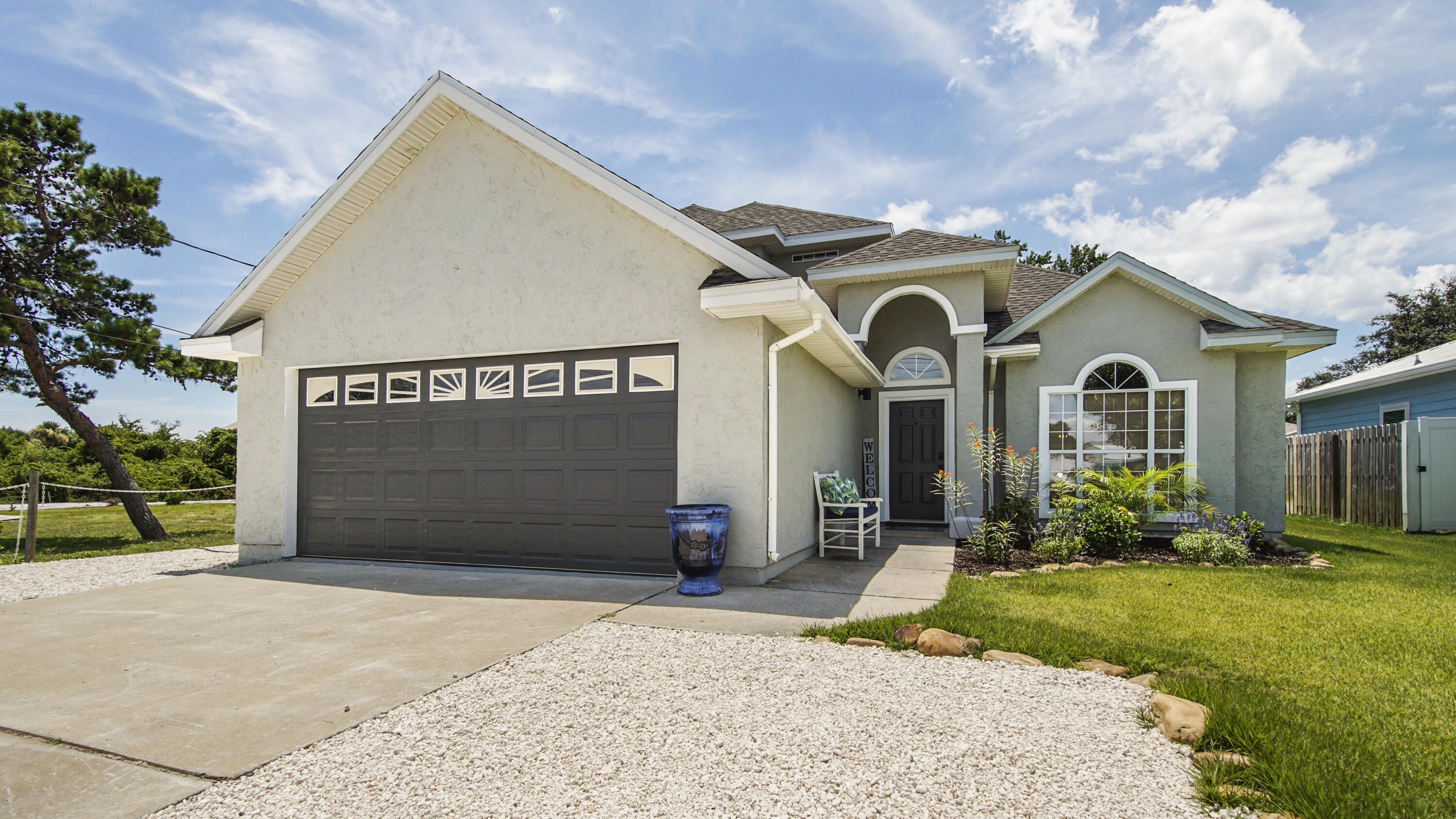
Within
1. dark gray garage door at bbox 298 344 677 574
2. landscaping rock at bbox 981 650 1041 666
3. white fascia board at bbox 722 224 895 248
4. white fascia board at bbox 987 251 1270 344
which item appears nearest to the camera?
landscaping rock at bbox 981 650 1041 666

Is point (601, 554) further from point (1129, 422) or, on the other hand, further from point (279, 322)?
point (1129, 422)

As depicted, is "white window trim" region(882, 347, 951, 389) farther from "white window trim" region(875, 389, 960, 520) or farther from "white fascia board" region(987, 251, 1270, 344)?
"white fascia board" region(987, 251, 1270, 344)

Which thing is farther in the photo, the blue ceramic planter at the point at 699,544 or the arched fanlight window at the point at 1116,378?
the arched fanlight window at the point at 1116,378

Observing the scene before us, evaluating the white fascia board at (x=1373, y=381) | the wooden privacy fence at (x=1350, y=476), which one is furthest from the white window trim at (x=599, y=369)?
the white fascia board at (x=1373, y=381)

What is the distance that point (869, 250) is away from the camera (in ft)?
35.3

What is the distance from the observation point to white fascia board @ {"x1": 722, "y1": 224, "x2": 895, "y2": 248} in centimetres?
1333

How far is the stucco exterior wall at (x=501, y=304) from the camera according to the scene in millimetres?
6773

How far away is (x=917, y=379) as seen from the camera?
1163 cm

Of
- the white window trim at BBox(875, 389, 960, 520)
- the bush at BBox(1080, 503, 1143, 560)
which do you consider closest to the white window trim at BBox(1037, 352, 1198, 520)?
the bush at BBox(1080, 503, 1143, 560)

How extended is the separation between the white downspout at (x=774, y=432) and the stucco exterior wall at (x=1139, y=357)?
207 inches

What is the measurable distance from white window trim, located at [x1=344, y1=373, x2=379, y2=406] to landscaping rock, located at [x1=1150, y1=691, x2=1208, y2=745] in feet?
27.8

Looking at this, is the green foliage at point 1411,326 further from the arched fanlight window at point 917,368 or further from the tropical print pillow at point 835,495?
the tropical print pillow at point 835,495

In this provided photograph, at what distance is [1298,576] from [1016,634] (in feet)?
15.1

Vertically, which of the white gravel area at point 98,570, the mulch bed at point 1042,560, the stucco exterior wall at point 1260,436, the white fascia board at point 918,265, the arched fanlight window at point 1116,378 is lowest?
the white gravel area at point 98,570
